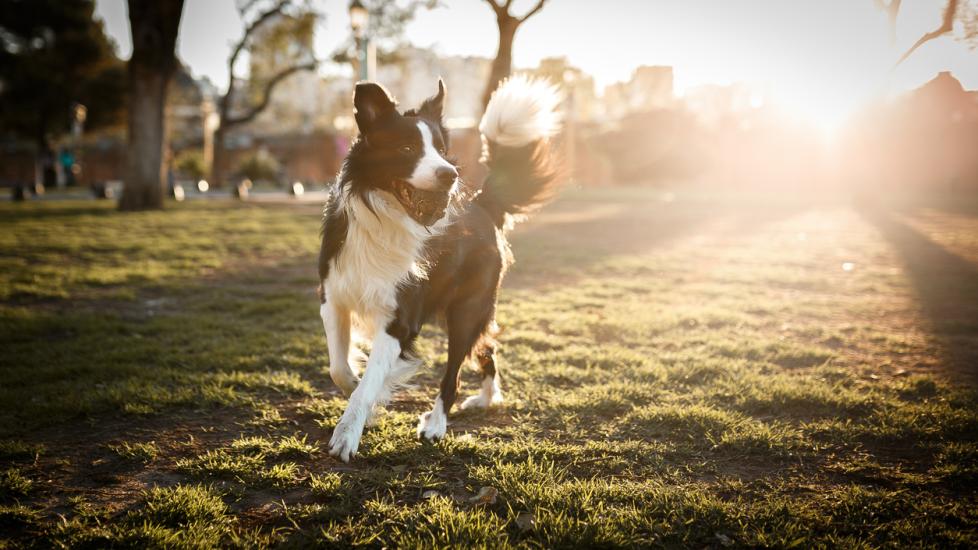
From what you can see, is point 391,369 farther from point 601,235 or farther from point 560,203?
point 560,203

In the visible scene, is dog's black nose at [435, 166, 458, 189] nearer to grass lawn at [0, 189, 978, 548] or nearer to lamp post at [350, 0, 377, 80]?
grass lawn at [0, 189, 978, 548]

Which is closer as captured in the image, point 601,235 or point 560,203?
point 601,235

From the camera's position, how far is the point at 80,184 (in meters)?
35.1

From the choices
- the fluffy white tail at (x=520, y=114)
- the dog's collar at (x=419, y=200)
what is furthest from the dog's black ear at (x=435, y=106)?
the fluffy white tail at (x=520, y=114)

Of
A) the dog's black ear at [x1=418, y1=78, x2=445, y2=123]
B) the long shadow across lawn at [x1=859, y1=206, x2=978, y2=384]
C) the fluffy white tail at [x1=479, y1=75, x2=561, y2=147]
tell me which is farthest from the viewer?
the long shadow across lawn at [x1=859, y1=206, x2=978, y2=384]

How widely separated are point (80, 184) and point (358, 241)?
130 ft

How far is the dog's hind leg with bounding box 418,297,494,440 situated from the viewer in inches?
150

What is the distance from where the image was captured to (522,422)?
4.10 m

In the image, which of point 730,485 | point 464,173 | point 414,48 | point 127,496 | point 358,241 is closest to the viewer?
point 127,496

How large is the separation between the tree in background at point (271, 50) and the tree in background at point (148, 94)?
40.7 ft

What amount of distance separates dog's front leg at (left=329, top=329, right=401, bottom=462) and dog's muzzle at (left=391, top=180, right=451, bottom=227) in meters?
0.74

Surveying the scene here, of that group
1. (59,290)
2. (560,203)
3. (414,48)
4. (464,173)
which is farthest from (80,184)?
(464,173)

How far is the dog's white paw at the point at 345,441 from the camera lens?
3430 millimetres

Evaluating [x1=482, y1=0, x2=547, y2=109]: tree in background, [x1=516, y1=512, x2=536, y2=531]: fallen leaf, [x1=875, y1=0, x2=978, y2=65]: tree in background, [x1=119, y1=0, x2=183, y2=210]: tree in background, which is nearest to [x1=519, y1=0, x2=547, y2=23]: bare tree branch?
[x1=482, y1=0, x2=547, y2=109]: tree in background
